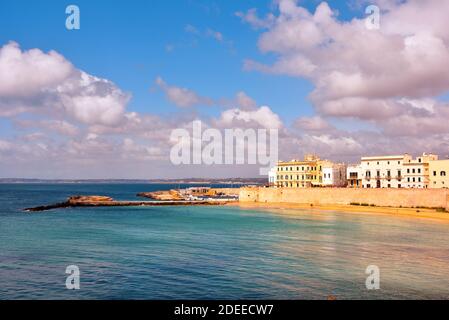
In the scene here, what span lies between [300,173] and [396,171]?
68.6 ft

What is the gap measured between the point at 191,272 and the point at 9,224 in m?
35.8

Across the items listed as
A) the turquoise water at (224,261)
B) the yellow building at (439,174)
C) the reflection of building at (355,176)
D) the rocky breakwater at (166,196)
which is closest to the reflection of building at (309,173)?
the reflection of building at (355,176)

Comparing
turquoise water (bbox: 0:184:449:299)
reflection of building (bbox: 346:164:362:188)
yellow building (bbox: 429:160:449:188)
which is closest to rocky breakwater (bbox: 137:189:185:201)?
reflection of building (bbox: 346:164:362:188)

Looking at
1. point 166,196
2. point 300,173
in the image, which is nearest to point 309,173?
point 300,173

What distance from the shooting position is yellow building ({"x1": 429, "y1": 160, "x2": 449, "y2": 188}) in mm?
72438

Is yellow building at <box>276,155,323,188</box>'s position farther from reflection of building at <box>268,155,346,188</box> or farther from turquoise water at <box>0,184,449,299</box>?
turquoise water at <box>0,184,449,299</box>

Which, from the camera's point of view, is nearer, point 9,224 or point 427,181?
point 9,224

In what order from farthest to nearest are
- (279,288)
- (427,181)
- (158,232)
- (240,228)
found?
(427,181)
(240,228)
(158,232)
(279,288)

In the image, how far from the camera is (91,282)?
21.4 meters

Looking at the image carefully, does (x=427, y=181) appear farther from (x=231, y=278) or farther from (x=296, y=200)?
(x=231, y=278)

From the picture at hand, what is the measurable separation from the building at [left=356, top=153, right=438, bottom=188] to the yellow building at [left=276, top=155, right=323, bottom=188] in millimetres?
10791

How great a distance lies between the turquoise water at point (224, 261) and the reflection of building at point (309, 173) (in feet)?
152
